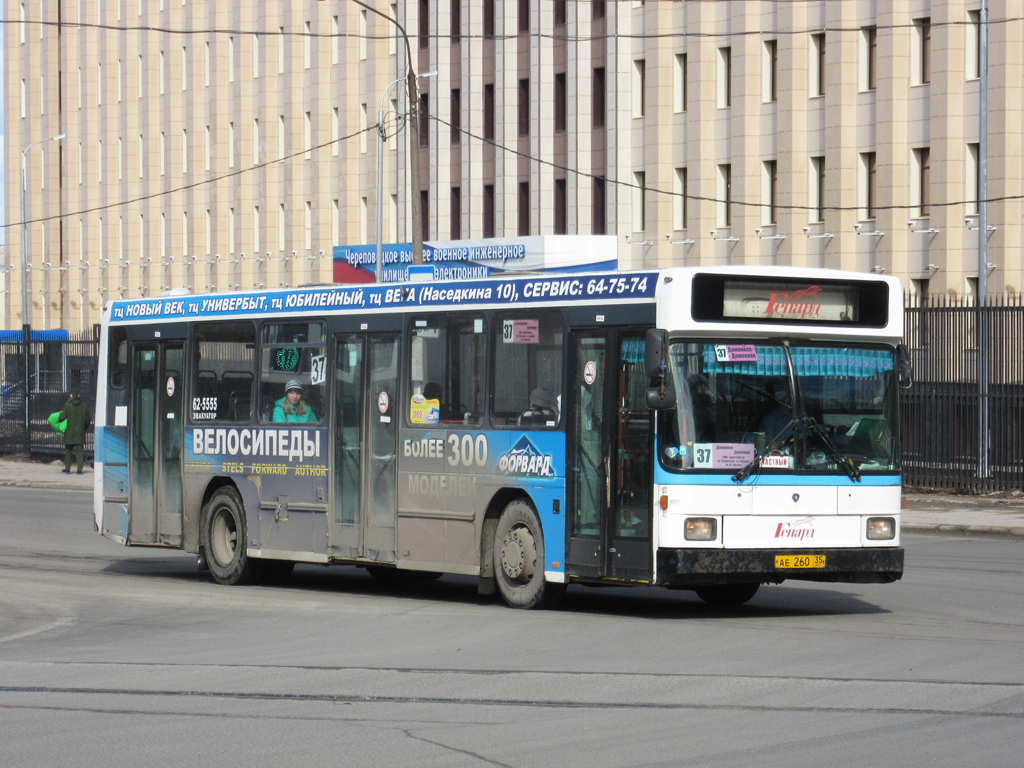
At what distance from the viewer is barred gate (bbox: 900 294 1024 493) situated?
26.9m

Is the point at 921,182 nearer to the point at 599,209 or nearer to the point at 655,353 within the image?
the point at 599,209

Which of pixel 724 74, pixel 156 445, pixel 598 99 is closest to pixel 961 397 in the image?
pixel 156 445

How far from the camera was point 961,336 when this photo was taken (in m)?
27.5

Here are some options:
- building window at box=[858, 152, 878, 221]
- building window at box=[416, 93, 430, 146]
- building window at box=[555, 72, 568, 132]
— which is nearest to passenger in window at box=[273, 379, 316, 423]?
building window at box=[858, 152, 878, 221]

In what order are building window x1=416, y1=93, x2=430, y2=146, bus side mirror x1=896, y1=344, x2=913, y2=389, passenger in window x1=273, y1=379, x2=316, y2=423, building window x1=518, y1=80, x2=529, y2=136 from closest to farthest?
bus side mirror x1=896, y1=344, x2=913, y2=389 → passenger in window x1=273, y1=379, x2=316, y2=423 → building window x1=518, y1=80, x2=529, y2=136 → building window x1=416, y1=93, x2=430, y2=146

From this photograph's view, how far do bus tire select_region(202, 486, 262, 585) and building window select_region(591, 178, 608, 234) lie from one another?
3600 centimetres

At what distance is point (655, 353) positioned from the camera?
11922mm

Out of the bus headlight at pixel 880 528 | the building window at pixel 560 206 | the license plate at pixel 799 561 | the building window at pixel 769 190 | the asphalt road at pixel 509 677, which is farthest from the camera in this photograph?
the building window at pixel 560 206

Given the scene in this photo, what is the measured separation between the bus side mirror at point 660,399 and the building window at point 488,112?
4476cm

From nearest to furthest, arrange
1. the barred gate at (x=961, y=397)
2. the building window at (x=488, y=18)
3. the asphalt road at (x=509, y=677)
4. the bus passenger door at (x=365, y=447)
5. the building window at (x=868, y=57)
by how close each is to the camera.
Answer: the asphalt road at (x=509, y=677) < the bus passenger door at (x=365, y=447) < the barred gate at (x=961, y=397) < the building window at (x=868, y=57) < the building window at (x=488, y=18)

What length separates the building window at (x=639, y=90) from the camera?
50625 mm

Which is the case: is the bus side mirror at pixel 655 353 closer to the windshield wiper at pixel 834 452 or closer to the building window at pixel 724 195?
the windshield wiper at pixel 834 452

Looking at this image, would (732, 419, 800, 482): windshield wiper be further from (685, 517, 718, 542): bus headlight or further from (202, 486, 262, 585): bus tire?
(202, 486, 262, 585): bus tire

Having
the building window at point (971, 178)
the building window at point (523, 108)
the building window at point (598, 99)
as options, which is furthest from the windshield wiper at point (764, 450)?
the building window at point (523, 108)
